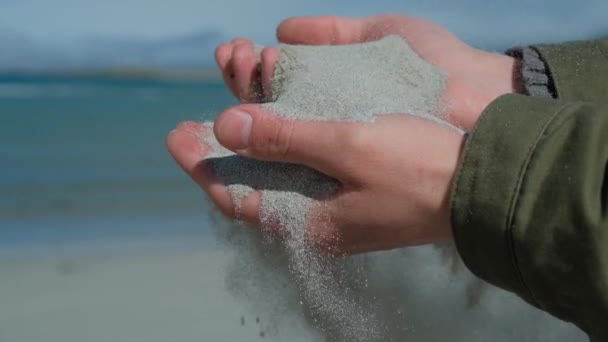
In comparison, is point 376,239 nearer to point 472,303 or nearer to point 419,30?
point 472,303

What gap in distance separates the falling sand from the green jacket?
0.20 meters

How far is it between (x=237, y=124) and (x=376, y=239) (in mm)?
267

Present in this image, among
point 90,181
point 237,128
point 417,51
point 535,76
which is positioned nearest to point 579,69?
point 535,76

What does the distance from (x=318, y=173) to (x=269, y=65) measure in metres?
0.28

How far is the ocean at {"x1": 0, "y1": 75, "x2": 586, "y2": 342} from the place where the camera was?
1434mm

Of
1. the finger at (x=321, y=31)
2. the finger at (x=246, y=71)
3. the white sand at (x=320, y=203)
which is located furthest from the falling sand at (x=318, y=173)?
the finger at (x=321, y=31)

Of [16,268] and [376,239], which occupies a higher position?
[376,239]

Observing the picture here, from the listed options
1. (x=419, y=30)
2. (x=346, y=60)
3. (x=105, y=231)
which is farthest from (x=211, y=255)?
(x=346, y=60)

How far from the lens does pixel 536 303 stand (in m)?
1.08

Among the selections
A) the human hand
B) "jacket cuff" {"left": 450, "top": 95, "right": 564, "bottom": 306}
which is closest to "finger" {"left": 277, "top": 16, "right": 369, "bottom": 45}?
the human hand

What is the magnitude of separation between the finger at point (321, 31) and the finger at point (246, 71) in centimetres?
18

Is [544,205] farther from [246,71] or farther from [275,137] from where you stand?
[246,71]

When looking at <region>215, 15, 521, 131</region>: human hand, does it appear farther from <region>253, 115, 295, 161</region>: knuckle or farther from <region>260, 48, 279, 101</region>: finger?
<region>253, 115, 295, 161</region>: knuckle

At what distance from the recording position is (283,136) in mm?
1150
